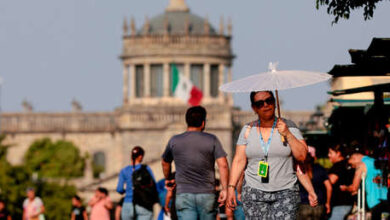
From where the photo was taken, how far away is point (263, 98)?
54.4ft

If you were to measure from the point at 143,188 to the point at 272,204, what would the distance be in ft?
18.1

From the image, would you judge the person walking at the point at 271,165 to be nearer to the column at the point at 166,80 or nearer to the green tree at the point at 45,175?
the green tree at the point at 45,175

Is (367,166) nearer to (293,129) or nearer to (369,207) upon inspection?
(369,207)

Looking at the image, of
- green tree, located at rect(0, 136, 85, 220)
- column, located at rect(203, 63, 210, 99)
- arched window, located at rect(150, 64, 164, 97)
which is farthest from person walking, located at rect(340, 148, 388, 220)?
arched window, located at rect(150, 64, 164, 97)

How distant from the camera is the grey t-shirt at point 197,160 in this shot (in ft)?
61.0

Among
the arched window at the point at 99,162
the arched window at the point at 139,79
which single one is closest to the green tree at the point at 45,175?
the arched window at the point at 99,162

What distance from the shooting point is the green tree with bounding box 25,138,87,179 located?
9225cm

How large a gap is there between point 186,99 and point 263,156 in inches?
3032

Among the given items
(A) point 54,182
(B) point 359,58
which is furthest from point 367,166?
(A) point 54,182

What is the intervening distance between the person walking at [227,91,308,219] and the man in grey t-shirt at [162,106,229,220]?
186 cm

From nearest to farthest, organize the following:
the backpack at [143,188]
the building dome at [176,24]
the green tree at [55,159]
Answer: the backpack at [143,188] < the green tree at [55,159] < the building dome at [176,24]

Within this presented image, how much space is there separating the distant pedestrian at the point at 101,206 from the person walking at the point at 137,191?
151 inches

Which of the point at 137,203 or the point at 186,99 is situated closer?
the point at 137,203

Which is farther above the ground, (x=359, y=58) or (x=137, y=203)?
(x=359, y=58)
